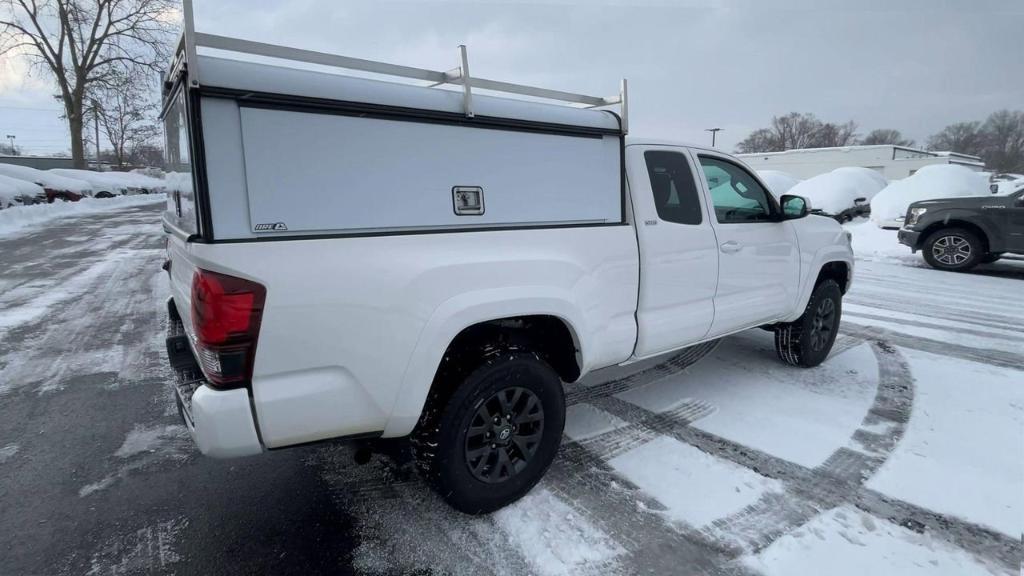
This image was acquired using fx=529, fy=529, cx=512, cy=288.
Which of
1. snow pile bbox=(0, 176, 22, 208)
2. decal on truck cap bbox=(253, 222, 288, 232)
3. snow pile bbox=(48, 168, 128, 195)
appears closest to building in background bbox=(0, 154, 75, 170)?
snow pile bbox=(48, 168, 128, 195)

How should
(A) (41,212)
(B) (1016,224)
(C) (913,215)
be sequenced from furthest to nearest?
(A) (41,212) < (C) (913,215) < (B) (1016,224)

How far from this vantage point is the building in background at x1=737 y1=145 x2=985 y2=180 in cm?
4834

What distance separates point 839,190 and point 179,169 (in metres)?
21.8

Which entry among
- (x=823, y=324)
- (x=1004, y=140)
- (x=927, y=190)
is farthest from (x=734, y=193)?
(x=1004, y=140)

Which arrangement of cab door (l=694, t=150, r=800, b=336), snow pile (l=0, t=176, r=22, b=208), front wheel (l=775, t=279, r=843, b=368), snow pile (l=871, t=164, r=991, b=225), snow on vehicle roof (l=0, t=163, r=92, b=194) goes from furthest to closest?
1. snow on vehicle roof (l=0, t=163, r=92, b=194)
2. snow pile (l=0, t=176, r=22, b=208)
3. snow pile (l=871, t=164, r=991, b=225)
4. front wheel (l=775, t=279, r=843, b=368)
5. cab door (l=694, t=150, r=800, b=336)

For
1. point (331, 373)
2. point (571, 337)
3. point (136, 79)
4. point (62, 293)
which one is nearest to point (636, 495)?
point (571, 337)

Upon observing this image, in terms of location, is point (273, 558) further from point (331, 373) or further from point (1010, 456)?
point (1010, 456)

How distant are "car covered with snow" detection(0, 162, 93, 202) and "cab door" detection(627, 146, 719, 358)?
2545cm

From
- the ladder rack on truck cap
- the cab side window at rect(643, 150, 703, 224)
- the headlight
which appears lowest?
the headlight

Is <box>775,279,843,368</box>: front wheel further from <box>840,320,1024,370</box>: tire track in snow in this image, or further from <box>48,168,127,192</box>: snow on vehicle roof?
<box>48,168,127,192</box>: snow on vehicle roof

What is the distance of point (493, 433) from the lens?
2.66 metres

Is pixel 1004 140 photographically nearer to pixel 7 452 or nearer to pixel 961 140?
pixel 961 140

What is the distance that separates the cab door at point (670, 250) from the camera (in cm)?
320

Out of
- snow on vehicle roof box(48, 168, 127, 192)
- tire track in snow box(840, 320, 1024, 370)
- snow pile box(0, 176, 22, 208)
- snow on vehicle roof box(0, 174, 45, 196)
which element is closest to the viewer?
tire track in snow box(840, 320, 1024, 370)
